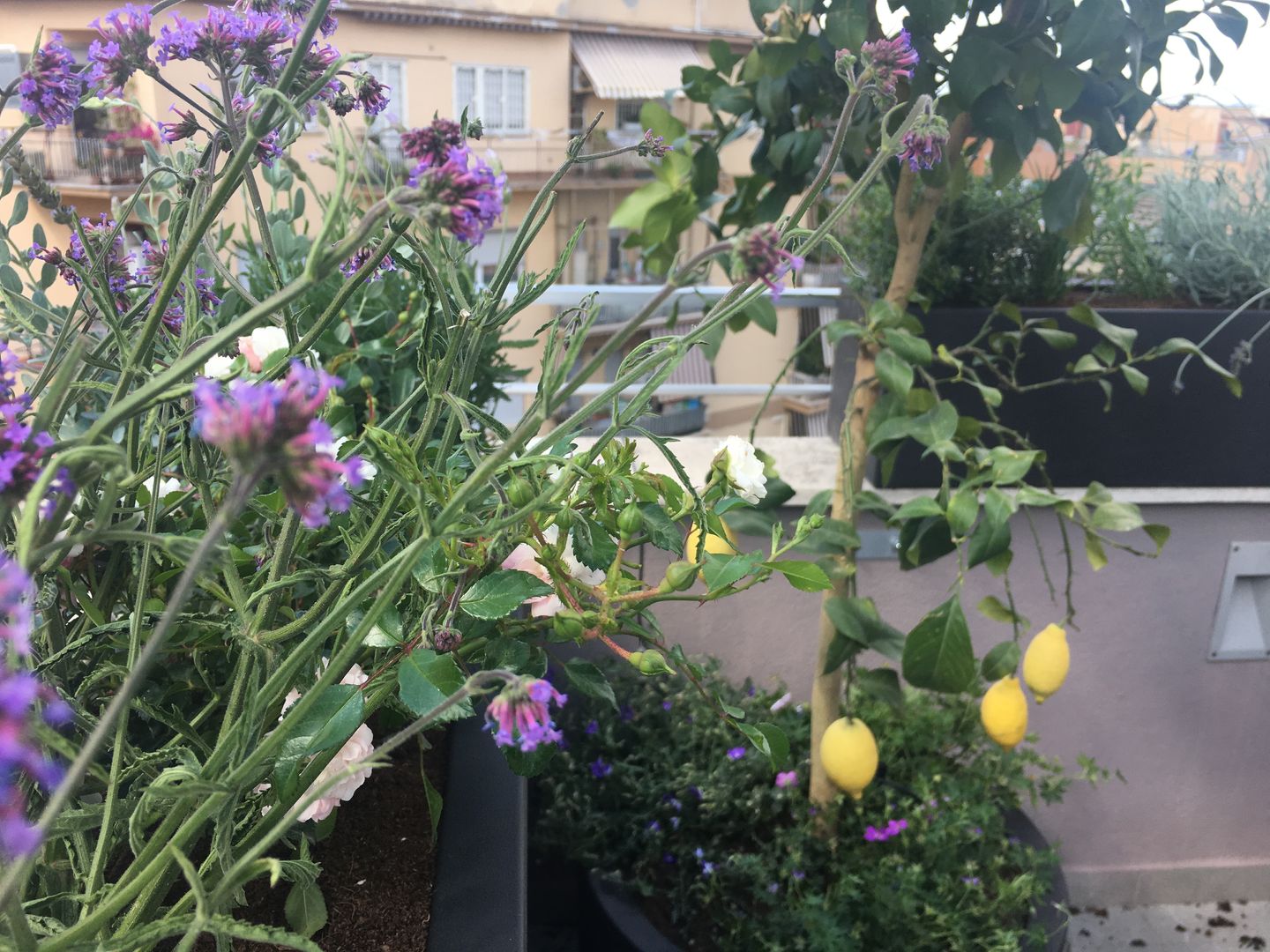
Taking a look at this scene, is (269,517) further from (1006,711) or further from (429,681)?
(1006,711)

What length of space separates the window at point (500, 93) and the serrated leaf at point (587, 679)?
3275 millimetres

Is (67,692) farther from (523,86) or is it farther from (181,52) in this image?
(523,86)

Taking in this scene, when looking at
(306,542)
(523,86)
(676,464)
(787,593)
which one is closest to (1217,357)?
(787,593)

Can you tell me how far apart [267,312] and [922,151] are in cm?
33

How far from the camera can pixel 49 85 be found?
35 cm

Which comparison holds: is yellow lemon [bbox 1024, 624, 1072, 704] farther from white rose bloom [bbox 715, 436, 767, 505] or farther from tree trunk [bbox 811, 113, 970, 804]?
white rose bloom [bbox 715, 436, 767, 505]

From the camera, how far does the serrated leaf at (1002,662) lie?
0.87 meters

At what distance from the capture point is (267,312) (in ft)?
0.71

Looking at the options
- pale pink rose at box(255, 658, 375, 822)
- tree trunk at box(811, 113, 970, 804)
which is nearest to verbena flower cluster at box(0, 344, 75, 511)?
pale pink rose at box(255, 658, 375, 822)

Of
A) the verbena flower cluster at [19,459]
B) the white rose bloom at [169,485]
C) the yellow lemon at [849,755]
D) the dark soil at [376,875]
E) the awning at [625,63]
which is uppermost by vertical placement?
the awning at [625,63]

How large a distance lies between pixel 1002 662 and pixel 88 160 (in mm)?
1298

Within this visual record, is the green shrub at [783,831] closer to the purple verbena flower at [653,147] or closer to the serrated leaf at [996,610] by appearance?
the serrated leaf at [996,610]

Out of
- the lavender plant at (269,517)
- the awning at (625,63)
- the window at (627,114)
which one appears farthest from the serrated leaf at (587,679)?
the window at (627,114)

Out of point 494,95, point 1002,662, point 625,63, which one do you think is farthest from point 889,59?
point 625,63
